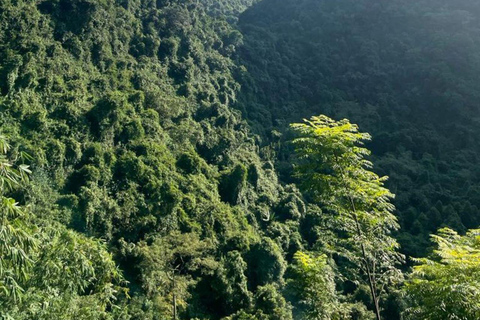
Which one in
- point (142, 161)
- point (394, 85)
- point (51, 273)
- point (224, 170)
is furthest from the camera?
point (394, 85)

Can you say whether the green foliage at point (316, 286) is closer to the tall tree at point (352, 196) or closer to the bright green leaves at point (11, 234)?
the tall tree at point (352, 196)

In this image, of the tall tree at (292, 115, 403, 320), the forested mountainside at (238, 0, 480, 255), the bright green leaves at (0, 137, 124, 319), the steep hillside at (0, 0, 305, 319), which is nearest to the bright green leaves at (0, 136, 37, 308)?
the bright green leaves at (0, 137, 124, 319)

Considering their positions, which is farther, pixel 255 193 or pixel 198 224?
pixel 255 193

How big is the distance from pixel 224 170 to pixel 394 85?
4359 centimetres

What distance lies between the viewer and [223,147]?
4147cm

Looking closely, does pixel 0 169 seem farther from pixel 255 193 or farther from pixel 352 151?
pixel 255 193

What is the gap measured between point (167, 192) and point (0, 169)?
26.6m

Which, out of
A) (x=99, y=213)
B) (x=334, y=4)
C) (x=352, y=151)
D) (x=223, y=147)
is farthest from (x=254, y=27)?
(x=352, y=151)

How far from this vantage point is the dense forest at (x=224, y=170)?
7.82m

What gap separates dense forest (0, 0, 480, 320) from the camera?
7.82 metres

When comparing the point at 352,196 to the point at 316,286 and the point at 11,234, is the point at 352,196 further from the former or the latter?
the point at 11,234

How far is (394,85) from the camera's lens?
68.6m

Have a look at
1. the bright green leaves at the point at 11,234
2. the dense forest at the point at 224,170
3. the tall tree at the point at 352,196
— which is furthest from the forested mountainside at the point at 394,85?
the bright green leaves at the point at 11,234

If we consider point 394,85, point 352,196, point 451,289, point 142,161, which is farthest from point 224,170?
point 394,85
